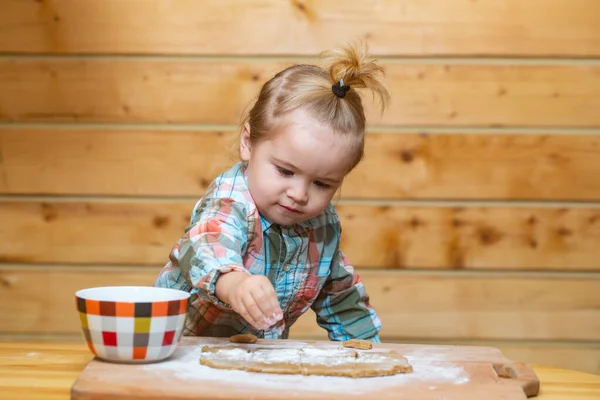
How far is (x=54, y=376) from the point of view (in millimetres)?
887

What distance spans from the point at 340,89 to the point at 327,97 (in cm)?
3

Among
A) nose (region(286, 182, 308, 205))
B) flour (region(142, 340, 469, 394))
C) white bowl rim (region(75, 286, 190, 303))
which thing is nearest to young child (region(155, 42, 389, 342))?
nose (region(286, 182, 308, 205))

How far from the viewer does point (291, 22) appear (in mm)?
2062

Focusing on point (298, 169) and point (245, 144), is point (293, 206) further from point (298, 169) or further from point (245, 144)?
point (245, 144)

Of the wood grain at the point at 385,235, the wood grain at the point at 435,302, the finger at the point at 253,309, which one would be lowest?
the wood grain at the point at 435,302

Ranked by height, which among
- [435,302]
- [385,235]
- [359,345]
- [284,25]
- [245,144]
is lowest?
[435,302]

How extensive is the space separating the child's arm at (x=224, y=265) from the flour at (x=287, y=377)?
58 mm

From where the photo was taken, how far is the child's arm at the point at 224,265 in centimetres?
93

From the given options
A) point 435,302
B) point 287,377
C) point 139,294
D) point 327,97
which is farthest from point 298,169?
point 435,302

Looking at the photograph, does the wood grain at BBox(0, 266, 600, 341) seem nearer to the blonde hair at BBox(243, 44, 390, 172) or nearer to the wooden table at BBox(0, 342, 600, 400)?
the blonde hair at BBox(243, 44, 390, 172)

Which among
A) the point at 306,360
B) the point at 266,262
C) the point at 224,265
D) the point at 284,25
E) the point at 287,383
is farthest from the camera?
the point at 284,25

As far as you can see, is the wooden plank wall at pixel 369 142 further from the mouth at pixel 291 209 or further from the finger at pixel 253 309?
the finger at pixel 253 309

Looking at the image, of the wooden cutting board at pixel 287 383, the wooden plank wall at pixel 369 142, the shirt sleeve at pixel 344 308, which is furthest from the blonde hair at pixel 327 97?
the wooden plank wall at pixel 369 142

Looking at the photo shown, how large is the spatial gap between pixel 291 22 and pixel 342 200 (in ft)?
1.63
